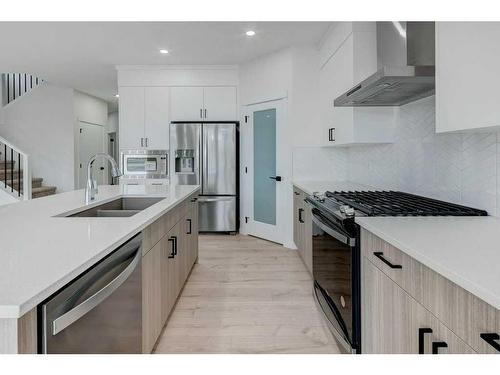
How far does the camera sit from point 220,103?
5.80 meters

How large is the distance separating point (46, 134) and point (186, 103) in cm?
368

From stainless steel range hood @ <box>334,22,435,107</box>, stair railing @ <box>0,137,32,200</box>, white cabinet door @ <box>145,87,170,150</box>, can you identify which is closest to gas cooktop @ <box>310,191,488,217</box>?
stainless steel range hood @ <box>334,22,435,107</box>

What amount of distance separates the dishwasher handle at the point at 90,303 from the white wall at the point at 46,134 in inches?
279

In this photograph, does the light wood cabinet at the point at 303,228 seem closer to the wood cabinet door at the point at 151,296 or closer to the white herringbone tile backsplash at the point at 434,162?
the white herringbone tile backsplash at the point at 434,162

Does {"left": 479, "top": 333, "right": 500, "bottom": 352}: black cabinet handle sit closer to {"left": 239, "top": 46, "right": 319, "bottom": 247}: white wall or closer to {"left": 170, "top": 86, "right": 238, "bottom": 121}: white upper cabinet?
{"left": 239, "top": 46, "right": 319, "bottom": 247}: white wall

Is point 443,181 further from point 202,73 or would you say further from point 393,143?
point 202,73

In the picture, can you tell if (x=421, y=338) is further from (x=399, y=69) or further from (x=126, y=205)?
(x=126, y=205)

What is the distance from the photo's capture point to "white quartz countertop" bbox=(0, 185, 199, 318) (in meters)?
0.83

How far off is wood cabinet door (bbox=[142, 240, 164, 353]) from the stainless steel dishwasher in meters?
0.08

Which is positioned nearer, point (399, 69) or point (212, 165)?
point (399, 69)

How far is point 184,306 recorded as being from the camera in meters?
2.87

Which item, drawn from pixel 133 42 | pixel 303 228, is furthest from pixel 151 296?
pixel 133 42

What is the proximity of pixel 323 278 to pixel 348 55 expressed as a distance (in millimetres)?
2006

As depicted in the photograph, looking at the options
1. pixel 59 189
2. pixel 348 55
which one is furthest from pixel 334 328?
pixel 59 189
